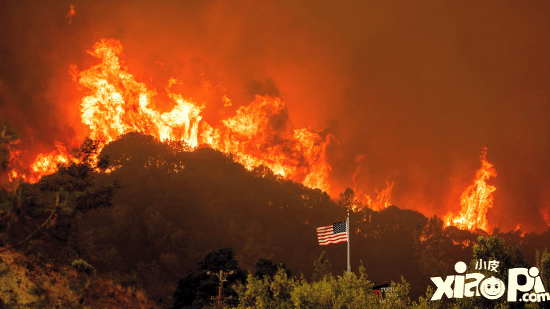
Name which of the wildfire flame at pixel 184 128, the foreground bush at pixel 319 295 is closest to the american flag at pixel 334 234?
the foreground bush at pixel 319 295

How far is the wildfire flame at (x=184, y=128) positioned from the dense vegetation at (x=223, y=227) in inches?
264

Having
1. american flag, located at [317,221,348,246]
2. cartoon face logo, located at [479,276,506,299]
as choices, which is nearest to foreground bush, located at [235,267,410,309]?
cartoon face logo, located at [479,276,506,299]

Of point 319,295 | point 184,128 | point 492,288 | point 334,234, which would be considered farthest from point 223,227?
point 492,288

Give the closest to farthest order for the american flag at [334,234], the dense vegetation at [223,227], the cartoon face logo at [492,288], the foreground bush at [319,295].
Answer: the foreground bush at [319,295] → the cartoon face logo at [492,288] → the american flag at [334,234] → the dense vegetation at [223,227]

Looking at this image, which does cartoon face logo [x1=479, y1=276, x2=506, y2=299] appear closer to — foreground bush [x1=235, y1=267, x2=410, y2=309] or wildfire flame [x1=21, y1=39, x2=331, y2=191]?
foreground bush [x1=235, y1=267, x2=410, y2=309]

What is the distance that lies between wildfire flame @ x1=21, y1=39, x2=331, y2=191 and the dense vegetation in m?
6.71

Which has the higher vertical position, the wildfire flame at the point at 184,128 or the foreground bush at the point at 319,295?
the wildfire flame at the point at 184,128

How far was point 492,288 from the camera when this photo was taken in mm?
22969

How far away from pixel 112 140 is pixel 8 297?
4439 inches

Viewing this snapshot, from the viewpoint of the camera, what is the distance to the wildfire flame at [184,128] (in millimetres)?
127375

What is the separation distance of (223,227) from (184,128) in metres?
46.7

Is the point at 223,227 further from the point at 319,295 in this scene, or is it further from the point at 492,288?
the point at 492,288

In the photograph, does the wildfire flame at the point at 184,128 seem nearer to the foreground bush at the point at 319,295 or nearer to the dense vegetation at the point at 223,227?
the dense vegetation at the point at 223,227

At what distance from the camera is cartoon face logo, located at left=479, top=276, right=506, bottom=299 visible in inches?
894
